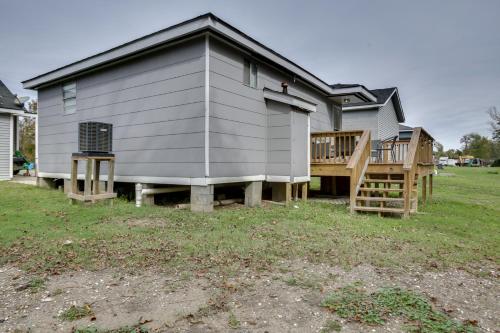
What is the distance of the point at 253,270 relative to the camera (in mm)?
3609

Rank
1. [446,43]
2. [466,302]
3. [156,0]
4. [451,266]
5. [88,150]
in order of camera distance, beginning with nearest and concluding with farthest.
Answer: [466,302] < [451,266] < [88,150] < [156,0] < [446,43]

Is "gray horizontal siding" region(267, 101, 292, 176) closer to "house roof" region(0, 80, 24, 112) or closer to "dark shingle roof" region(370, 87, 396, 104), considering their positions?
"dark shingle roof" region(370, 87, 396, 104)

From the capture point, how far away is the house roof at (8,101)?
14.2 meters

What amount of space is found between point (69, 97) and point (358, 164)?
8.72m

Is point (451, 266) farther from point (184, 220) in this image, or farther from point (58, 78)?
point (58, 78)

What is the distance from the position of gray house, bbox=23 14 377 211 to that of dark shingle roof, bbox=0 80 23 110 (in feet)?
19.9

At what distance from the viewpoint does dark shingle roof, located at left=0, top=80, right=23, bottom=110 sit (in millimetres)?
14320

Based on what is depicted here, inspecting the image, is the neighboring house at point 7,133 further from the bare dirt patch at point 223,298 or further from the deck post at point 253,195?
the bare dirt patch at point 223,298

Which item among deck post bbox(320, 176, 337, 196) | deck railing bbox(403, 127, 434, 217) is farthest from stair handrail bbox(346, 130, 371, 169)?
deck post bbox(320, 176, 337, 196)

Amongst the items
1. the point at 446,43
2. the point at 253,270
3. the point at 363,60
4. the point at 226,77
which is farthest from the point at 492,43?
the point at 253,270

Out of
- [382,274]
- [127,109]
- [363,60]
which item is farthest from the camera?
[363,60]

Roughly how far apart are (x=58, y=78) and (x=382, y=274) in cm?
1046

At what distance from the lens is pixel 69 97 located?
10.1 metres

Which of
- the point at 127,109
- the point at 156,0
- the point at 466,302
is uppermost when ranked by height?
the point at 156,0
